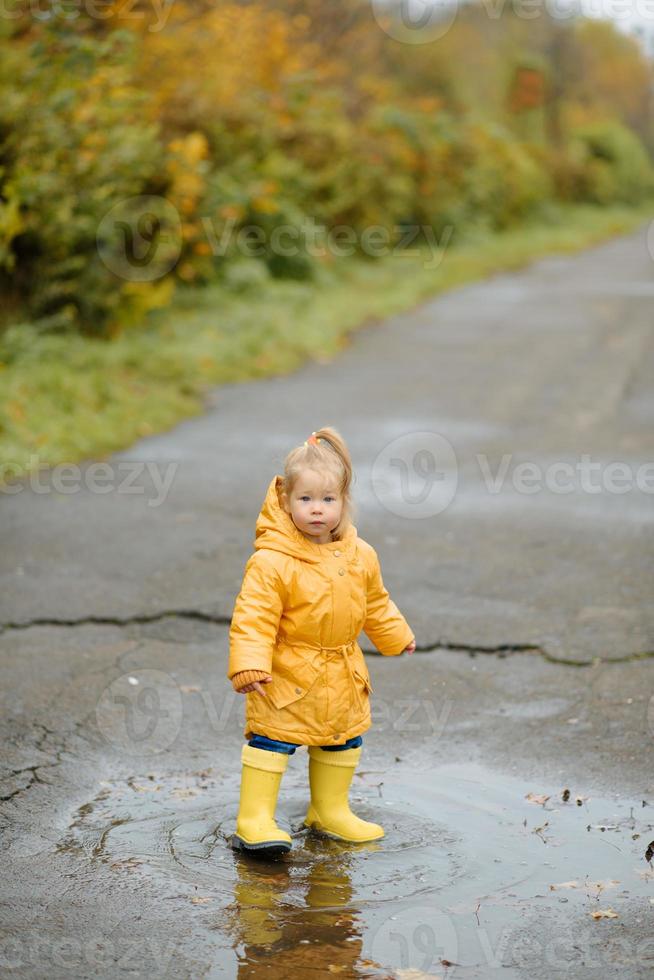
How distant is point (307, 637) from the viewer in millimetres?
3820

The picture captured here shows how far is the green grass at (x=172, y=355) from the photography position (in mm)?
8992

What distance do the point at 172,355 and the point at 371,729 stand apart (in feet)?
23.1

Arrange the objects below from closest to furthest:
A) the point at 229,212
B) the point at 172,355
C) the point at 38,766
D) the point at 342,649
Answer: the point at 342,649, the point at 38,766, the point at 172,355, the point at 229,212

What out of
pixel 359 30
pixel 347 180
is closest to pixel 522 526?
pixel 347 180

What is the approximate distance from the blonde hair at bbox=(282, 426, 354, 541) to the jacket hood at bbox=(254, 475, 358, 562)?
0.04m

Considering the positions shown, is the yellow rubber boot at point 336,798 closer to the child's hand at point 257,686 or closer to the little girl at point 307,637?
the little girl at point 307,637

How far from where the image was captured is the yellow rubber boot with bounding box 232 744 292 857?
3680mm

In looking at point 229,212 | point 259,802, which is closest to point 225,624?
point 259,802

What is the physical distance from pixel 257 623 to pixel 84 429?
5.66 meters

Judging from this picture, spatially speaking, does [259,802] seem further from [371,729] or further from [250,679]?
[371,729]

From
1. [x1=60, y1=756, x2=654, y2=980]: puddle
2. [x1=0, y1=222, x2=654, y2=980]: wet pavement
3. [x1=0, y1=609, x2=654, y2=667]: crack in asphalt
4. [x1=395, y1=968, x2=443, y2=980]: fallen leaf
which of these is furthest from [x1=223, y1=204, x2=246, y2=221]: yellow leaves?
[x1=395, y1=968, x2=443, y2=980]: fallen leaf

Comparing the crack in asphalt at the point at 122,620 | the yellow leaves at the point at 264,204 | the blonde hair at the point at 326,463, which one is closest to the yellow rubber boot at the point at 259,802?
the blonde hair at the point at 326,463

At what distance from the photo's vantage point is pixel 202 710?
4.89 meters

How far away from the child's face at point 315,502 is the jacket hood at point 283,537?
0.04m
